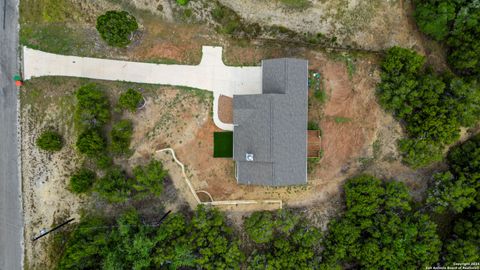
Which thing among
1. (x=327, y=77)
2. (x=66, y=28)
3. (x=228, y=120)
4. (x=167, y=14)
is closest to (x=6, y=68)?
(x=66, y=28)

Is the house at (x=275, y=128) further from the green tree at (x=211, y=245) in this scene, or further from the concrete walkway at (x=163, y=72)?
the green tree at (x=211, y=245)

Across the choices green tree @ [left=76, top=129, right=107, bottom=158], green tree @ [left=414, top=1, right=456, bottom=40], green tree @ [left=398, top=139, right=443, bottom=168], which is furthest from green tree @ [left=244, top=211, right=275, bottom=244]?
green tree @ [left=414, top=1, right=456, bottom=40]

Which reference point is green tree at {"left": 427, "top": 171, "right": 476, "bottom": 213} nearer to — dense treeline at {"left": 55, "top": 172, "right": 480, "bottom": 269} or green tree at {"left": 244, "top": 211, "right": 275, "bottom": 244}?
dense treeline at {"left": 55, "top": 172, "right": 480, "bottom": 269}

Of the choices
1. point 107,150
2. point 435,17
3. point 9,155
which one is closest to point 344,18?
point 435,17

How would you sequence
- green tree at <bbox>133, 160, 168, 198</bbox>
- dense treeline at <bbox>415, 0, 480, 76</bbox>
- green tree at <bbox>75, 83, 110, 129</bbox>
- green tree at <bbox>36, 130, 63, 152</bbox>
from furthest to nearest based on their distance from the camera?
dense treeline at <bbox>415, 0, 480, 76</bbox>, green tree at <bbox>133, 160, 168, 198</bbox>, green tree at <bbox>36, 130, 63, 152</bbox>, green tree at <bbox>75, 83, 110, 129</bbox>

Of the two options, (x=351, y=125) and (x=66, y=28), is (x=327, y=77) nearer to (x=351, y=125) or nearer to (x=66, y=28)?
(x=351, y=125)

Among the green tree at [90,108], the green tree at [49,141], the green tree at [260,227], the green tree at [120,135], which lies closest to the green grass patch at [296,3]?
the green tree at [120,135]
